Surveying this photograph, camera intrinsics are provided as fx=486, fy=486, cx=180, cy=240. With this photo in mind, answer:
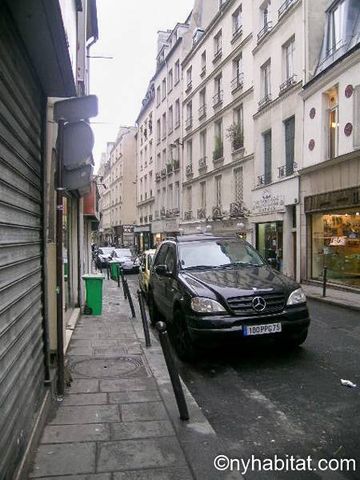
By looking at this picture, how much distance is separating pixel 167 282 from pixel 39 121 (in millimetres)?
4402

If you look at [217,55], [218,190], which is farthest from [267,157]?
[217,55]

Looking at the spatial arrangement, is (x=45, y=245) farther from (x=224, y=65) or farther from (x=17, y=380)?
(x=224, y=65)

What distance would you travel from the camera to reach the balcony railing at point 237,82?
2714 centimetres

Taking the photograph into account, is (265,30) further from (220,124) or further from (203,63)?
(203,63)

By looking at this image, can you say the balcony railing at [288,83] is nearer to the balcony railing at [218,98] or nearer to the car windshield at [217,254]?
the balcony railing at [218,98]

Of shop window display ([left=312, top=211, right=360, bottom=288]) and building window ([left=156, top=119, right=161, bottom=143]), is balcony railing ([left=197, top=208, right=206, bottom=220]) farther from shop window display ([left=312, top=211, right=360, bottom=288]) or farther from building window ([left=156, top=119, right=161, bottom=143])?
building window ([left=156, top=119, right=161, bottom=143])

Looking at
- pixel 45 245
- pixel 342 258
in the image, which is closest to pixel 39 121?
pixel 45 245

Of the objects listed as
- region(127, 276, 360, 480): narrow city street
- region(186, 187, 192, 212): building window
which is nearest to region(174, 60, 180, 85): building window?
region(186, 187, 192, 212): building window

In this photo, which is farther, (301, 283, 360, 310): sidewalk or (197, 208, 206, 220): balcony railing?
(197, 208, 206, 220): balcony railing

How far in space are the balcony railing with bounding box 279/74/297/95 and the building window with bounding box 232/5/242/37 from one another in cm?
749

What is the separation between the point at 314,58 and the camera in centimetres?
1944

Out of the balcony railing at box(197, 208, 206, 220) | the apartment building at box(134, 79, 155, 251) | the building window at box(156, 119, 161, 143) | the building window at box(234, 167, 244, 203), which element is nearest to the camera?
the building window at box(234, 167, 244, 203)

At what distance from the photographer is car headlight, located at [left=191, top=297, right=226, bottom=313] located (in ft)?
21.9

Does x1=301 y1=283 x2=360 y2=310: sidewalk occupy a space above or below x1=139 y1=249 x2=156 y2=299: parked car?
below
